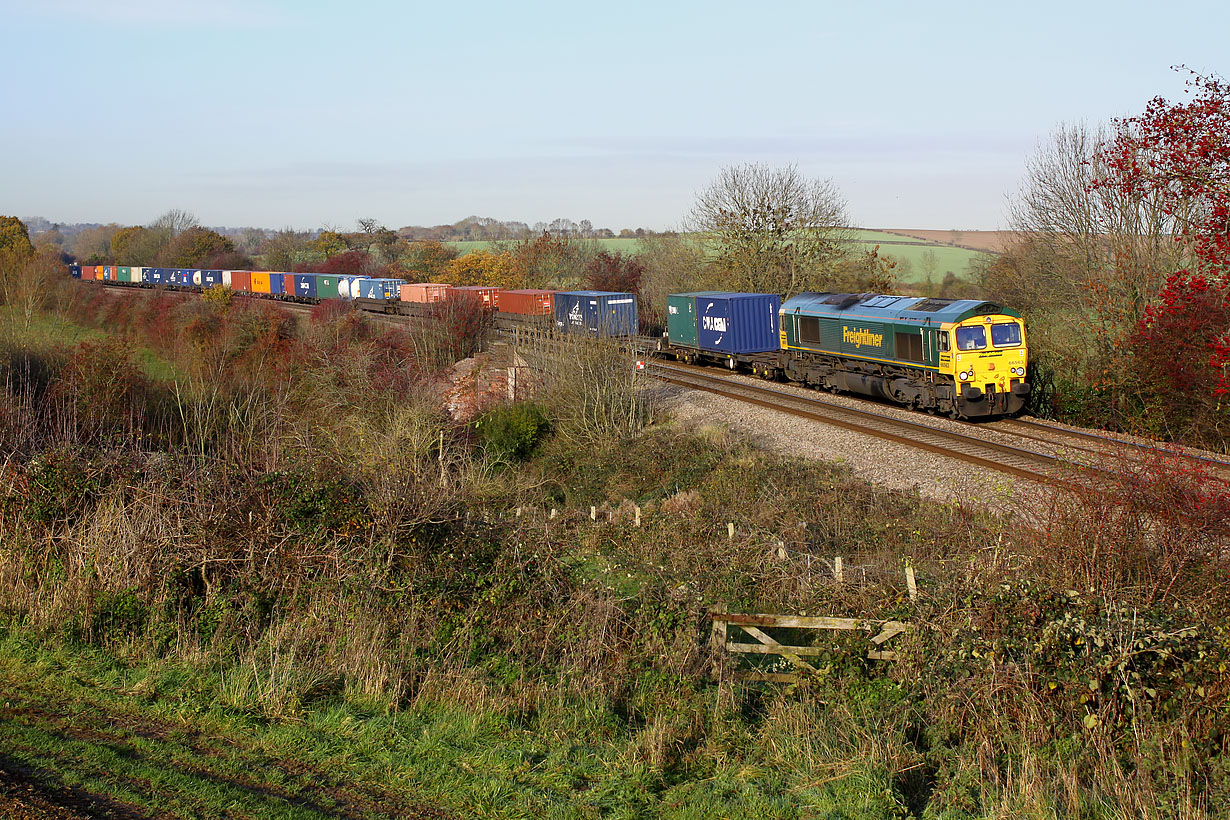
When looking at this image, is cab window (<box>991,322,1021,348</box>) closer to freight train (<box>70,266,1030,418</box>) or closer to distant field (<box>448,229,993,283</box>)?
freight train (<box>70,266,1030,418</box>)

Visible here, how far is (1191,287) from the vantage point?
59.3 feet

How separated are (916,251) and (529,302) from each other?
6980 centimetres

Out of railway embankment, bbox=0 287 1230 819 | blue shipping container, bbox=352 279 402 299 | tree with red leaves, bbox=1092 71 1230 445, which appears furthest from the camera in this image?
blue shipping container, bbox=352 279 402 299

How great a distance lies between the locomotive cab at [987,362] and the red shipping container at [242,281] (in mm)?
62205

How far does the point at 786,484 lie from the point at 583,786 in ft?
38.3

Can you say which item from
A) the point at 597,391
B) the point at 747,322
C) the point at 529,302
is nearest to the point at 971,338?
the point at 597,391

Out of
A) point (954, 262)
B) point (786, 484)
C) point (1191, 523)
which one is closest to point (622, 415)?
point (786, 484)

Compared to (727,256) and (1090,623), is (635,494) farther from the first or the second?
(727,256)

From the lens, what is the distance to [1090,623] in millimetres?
7449

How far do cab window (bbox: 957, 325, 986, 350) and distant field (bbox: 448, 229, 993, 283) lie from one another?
24.9m

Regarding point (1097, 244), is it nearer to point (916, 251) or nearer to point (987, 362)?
point (987, 362)

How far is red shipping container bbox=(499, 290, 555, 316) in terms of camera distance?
131 feet

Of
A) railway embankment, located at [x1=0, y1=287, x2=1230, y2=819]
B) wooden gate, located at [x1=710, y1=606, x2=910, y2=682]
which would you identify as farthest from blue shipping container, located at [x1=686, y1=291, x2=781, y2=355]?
wooden gate, located at [x1=710, y1=606, x2=910, y2=682]

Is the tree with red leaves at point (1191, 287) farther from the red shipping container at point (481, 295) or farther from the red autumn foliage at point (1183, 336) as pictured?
the red shipping container at point (481, 295)
